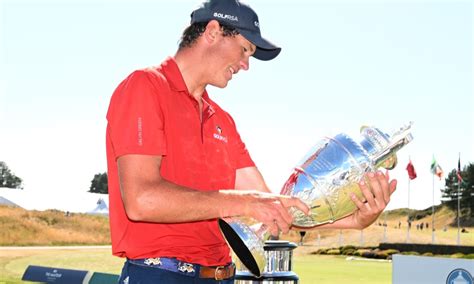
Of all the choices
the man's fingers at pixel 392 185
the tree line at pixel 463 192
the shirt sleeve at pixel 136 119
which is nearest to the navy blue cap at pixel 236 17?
the shirt sleeve at pixel 136 119

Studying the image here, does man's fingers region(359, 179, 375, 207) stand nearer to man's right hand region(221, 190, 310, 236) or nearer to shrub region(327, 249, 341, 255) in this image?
man's right hand region(221, 190, 310, 236)

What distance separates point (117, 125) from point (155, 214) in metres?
0.30

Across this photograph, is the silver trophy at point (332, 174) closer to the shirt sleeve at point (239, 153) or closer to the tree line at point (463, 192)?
the shirt sleeve at point (239, 153)

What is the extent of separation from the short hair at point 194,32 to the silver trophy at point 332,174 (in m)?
0.47

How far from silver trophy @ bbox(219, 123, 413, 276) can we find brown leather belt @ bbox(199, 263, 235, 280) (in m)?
0.11

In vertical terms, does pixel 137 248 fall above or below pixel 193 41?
below

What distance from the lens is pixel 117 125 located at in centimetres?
225

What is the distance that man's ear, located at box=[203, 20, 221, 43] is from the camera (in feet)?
8.03

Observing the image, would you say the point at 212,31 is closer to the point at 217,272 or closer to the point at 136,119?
the point at 136,119

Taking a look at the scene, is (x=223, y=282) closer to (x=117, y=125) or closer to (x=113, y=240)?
(x=113, y=240)

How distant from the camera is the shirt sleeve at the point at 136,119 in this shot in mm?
2211

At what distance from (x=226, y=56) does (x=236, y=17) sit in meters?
0.13

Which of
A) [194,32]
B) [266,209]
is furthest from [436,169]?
[266,209]

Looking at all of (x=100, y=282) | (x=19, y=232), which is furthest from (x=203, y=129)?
(x=19, y=232)
